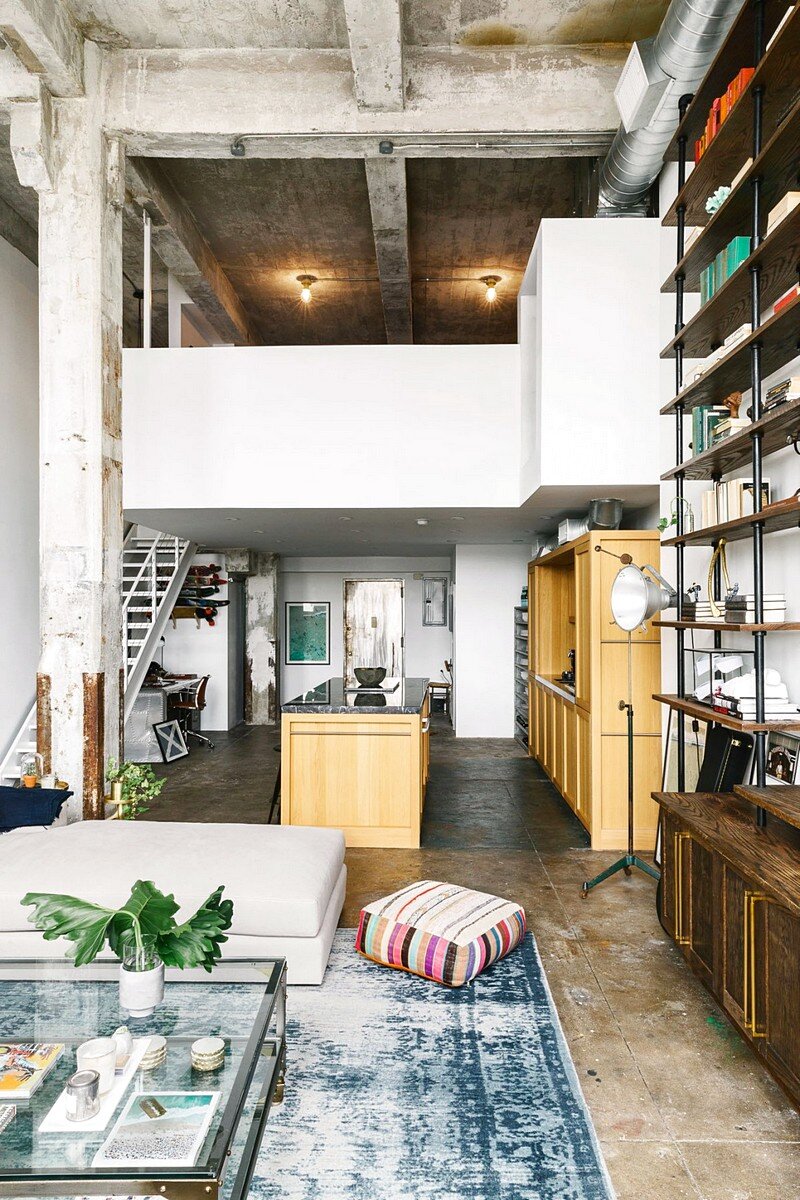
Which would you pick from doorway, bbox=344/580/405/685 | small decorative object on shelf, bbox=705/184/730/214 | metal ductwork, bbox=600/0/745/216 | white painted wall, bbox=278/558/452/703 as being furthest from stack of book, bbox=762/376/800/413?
doorway, bbox=344/580/405/685

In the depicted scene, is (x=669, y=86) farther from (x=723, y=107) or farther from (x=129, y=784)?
(x=129, y=784)

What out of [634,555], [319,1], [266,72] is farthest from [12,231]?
[634,555]

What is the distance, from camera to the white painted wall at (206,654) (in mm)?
11406

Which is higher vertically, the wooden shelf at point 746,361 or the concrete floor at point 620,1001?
the wooden shelf at point 746,361

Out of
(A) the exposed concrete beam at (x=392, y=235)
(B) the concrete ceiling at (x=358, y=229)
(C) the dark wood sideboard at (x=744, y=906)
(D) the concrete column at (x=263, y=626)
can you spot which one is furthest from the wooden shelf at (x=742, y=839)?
(D) the concrete column at (x=263, y=626)

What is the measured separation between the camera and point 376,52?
4.84 meters

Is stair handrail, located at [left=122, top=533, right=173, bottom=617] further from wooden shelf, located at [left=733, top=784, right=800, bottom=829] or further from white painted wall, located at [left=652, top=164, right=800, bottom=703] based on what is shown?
wooden shelf, located at [left=733, top=784, right=800, bottom=829]

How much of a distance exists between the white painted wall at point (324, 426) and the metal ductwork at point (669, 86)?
52.4 inches

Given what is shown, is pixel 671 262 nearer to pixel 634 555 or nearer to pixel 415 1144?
pixel 634 555

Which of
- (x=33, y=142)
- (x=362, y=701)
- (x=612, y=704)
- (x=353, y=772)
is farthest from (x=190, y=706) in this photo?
(x=33, y=142)

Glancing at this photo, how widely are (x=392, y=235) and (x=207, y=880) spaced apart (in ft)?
19.4

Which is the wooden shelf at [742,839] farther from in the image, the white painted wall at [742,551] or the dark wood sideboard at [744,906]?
the white painted wall at [742,551]

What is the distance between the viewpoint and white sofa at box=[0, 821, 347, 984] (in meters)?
3.29

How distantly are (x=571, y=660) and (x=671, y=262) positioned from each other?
12.6 feet
